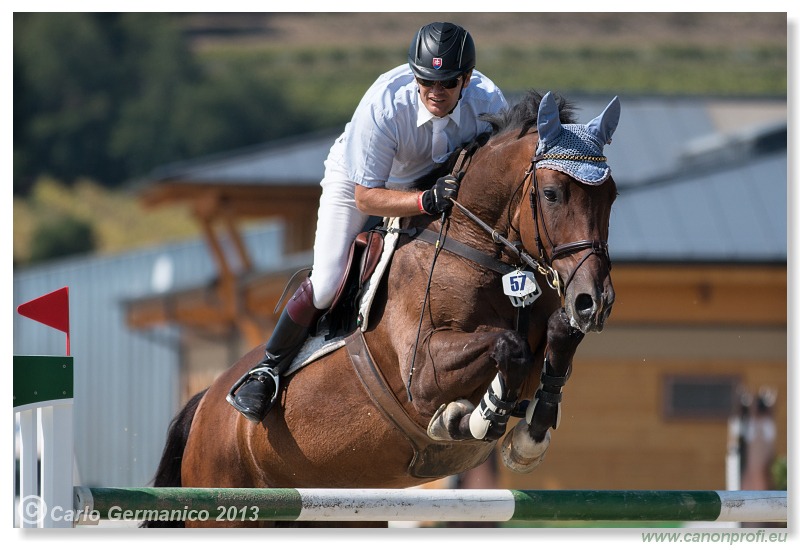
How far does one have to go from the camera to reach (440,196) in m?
4.65

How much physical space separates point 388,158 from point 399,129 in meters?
0.12

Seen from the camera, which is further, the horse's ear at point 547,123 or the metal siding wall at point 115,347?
the metal siding wall at point 115,347

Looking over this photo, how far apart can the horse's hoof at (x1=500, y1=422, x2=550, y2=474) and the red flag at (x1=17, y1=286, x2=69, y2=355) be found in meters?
1.61

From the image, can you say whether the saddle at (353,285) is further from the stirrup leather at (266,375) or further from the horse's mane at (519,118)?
the horse's mane at (519,118)

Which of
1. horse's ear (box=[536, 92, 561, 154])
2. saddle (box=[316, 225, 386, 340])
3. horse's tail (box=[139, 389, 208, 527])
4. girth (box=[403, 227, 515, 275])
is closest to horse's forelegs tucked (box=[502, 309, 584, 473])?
girth (box=[403, 227, 515, 275])

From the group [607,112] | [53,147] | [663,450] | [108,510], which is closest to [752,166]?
[663,450]

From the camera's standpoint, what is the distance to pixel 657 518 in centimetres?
453

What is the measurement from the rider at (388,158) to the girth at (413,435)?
0.29 m

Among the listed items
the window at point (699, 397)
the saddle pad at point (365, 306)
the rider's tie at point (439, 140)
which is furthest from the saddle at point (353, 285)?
the window at point (699, 397)

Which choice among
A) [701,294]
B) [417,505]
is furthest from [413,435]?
[701,294]

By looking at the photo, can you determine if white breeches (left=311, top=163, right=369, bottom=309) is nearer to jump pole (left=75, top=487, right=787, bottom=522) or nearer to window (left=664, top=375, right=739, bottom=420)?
jump pole (left=75, top=487, right=787, bottom=522)

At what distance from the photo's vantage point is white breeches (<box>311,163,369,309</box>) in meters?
4.98

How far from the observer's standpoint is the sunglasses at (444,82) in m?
4.62
